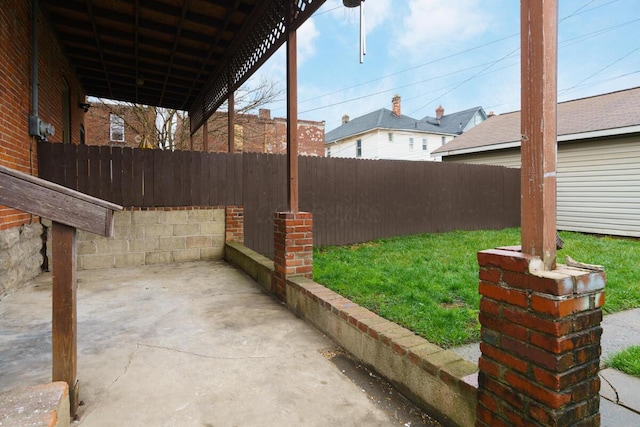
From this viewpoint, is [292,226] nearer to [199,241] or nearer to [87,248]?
[199,241]

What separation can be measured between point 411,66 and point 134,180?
2163 cm

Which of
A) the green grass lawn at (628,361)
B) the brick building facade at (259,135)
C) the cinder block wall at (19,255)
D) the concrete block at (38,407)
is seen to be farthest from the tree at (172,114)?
the green grass lawn at (628,361)

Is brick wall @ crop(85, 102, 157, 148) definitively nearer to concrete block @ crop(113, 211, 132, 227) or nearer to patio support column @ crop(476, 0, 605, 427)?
concrete block @ crop(113, 211, 132, 227)

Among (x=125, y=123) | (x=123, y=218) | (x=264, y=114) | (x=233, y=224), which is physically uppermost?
(x=264, y=114)

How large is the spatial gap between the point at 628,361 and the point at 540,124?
5.83ft

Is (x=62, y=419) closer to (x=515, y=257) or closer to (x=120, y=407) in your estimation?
(x=120, y=407)

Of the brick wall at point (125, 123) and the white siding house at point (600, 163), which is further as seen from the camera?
the brick wall at point (125, 123)

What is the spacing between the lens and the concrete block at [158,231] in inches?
215

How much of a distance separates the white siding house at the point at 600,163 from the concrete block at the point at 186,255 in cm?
902

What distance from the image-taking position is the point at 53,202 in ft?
5.81

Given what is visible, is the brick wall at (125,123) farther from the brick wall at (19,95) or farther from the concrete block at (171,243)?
the concrete block at (171,243)

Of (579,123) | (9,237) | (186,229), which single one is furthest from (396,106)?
(9,237)

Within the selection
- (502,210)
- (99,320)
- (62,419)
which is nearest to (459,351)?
(62,419)

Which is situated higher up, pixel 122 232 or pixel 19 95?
pixel 19 95
